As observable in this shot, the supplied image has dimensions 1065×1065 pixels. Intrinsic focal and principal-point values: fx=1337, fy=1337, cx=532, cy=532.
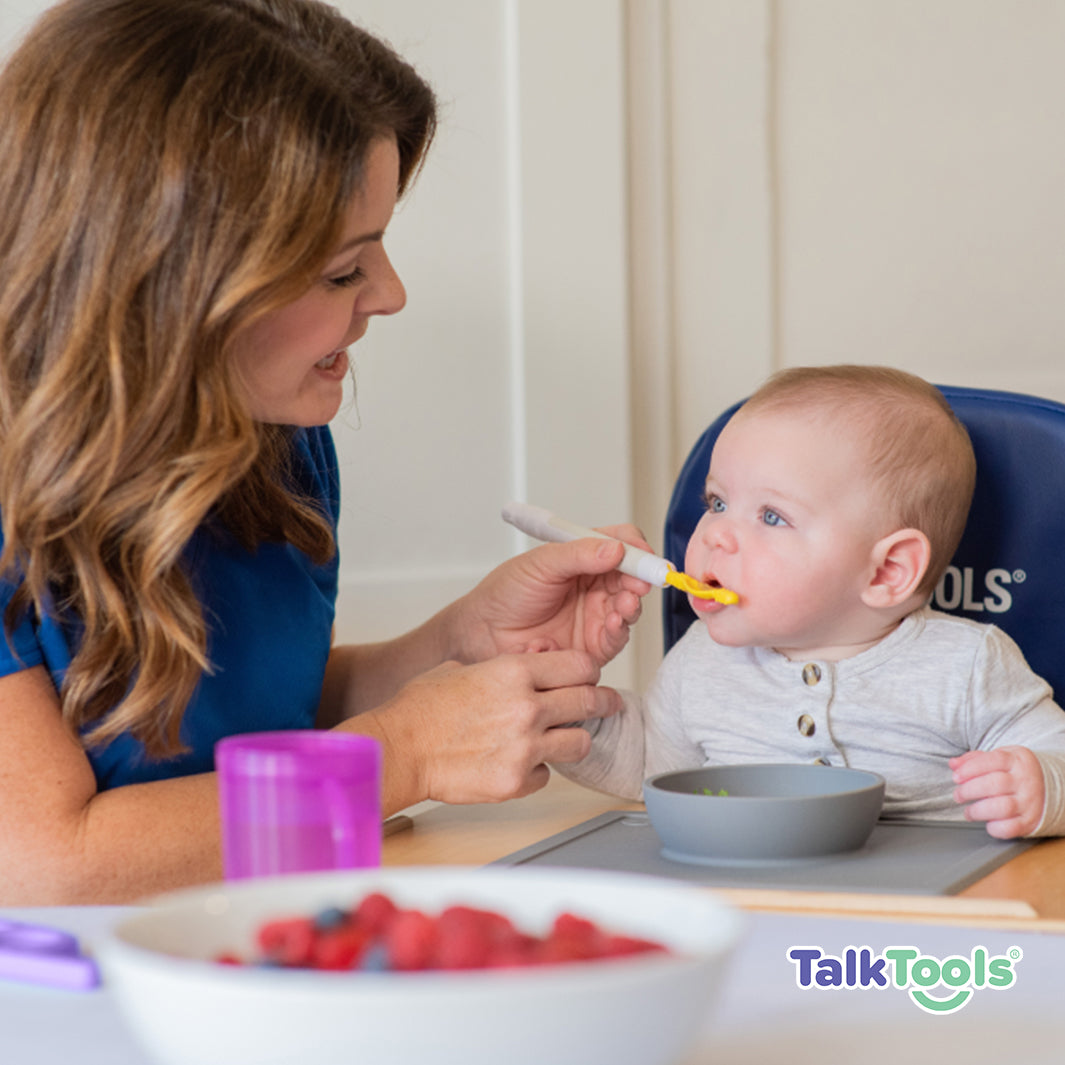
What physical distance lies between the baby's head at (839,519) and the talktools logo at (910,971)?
611 millimetres

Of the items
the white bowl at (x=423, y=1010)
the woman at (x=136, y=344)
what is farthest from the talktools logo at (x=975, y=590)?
the white bowl at (x=423, y=1010)

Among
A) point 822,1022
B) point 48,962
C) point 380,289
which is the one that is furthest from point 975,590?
point 48,962

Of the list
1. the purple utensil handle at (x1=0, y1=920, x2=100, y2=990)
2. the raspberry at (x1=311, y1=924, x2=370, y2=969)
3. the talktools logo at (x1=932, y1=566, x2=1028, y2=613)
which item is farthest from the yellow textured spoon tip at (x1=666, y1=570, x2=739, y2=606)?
the raspberry at (x1=311, y1=924, x2=370, y2=969)

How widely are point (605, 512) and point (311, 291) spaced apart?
3.54 feet

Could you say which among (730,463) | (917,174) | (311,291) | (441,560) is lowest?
(441,560)

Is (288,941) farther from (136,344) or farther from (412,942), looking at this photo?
(136,344)

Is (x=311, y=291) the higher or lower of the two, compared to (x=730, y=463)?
higher

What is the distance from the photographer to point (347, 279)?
3.89 feet

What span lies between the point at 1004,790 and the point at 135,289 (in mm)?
775

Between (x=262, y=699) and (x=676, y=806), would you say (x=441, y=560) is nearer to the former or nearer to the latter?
(x=262, y=699)

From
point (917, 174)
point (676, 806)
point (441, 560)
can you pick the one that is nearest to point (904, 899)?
point (676, 806)

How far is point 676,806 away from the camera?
96 centimetres

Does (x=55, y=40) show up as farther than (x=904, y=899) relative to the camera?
Yes

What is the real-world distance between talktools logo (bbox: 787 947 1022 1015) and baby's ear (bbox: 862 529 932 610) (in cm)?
62
